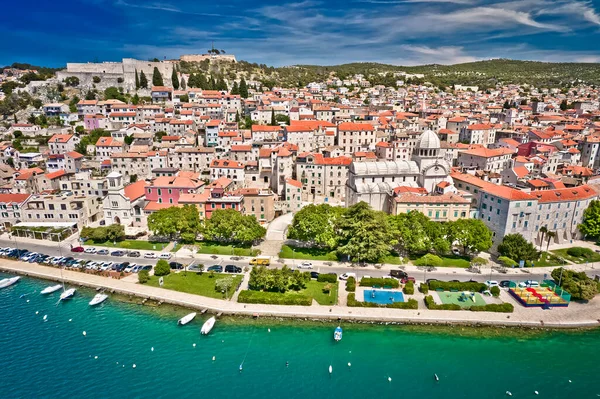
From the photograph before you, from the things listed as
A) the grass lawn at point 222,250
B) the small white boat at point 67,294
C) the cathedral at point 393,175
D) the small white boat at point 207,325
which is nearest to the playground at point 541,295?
the cathedral at point 393,175

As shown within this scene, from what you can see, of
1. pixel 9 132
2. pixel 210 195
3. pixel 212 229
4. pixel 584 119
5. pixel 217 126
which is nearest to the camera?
pixel 212 229

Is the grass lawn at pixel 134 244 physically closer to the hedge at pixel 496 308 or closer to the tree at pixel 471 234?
the tree at pixel 471 234

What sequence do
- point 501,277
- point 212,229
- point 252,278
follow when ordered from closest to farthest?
point 252,278 < point 501,277 < point 212,229

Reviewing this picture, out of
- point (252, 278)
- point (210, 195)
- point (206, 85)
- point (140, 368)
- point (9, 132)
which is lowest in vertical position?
point (140, 368)

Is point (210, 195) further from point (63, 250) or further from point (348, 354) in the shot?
point (348, 354)

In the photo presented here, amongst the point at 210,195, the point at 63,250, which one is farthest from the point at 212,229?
the point at 63,250

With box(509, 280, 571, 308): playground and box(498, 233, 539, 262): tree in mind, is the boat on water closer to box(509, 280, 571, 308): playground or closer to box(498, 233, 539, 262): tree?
box(509, 280, 571, 308): playground

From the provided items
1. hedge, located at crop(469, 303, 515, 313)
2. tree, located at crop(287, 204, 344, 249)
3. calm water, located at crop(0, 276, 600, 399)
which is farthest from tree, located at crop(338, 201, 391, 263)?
hedge, located at crop(469, 303, 515, 313)
